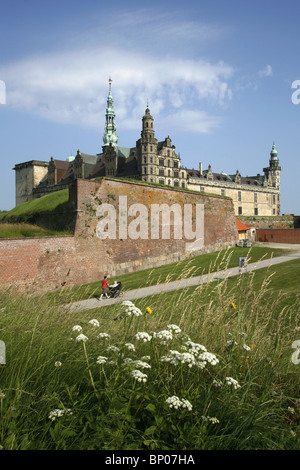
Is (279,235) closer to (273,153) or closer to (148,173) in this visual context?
(148,173)

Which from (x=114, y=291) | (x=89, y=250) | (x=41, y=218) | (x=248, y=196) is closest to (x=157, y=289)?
(x=114, y=291)

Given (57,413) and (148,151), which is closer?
(57,413)

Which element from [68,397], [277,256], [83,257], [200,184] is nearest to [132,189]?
[83,257]

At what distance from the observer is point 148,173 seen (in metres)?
55.3

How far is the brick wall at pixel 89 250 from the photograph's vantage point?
14828mm

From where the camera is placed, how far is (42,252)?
1573 centimetres

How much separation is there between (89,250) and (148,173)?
3921cm

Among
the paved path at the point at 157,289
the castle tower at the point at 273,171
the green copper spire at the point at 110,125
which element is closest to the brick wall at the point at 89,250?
the paved path at the point at 157,289

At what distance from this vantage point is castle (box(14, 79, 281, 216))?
5594cm

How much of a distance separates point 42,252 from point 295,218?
5065 cm

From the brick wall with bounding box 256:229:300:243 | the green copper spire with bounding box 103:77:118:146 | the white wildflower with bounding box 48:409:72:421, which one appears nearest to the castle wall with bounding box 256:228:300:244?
the brick wall with bounding box 256:229:300:243

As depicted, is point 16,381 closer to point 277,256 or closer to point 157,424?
point 157,424

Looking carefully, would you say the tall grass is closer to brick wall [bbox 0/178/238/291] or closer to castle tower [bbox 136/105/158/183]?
brick wall [bbox 0/178/238/291]

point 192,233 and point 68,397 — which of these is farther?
point 192,233
